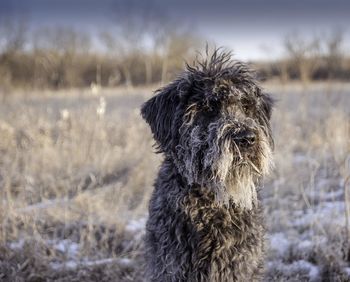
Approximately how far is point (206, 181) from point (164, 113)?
25.3 inches

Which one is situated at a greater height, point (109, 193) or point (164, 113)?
point (164, 113)

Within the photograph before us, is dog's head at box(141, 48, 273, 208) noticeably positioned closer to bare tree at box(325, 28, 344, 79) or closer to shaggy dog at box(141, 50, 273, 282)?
shaggy dog at box(141, 50, 273, 282)

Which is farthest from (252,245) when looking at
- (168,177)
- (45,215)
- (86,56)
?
(86,56)

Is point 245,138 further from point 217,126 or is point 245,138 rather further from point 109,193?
point 109,193

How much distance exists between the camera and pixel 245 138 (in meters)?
3.41

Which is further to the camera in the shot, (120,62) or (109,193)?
(120,62)

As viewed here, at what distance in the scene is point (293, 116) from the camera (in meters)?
10.9

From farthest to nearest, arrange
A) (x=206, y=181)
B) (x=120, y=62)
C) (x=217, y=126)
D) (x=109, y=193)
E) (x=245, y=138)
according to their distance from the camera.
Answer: (x=120, y=62)
(x=109, y=193)
(x=206, y=181)
(x=217, y=126)
(x=245, y=138)

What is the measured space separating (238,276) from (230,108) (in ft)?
4.23

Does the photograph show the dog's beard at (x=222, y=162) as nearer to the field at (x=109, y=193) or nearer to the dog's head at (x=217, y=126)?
the dog's head at (x=217, y=126)

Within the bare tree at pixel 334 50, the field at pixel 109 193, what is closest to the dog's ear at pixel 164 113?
the field at pixel 109 193

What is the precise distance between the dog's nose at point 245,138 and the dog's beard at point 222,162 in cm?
3

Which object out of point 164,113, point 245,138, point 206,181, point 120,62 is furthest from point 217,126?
point 120,62

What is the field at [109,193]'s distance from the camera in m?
5.30
